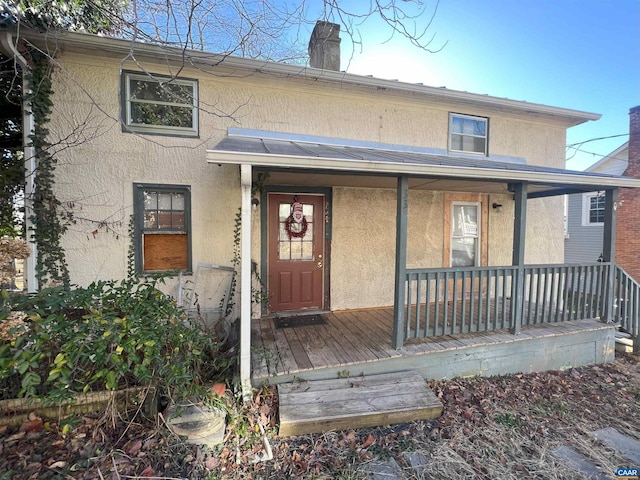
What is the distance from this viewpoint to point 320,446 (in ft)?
8.28

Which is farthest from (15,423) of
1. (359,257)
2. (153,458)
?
(359,257)

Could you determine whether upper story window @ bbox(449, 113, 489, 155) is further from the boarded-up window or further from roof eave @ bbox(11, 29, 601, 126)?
the boarded-up window

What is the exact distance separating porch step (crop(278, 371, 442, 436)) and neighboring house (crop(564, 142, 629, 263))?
1174 centimetres

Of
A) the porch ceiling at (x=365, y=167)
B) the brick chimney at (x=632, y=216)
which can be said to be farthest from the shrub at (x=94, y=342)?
the brick chimney at (x=632, y=216)

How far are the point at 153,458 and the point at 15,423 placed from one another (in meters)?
1.47

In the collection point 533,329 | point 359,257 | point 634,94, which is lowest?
point 533,329

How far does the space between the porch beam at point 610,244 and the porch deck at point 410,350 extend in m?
0.32

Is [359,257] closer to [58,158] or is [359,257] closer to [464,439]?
[464,439]

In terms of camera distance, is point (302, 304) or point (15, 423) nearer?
point (15, 423)

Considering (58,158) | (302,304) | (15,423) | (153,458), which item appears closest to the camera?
(153,458)

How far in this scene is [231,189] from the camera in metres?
4.38

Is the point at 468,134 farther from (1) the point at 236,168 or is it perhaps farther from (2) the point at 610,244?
(1) the point at 236,168

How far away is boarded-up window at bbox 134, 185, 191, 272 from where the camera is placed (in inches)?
162

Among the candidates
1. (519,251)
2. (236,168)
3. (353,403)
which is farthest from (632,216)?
(236,168)
